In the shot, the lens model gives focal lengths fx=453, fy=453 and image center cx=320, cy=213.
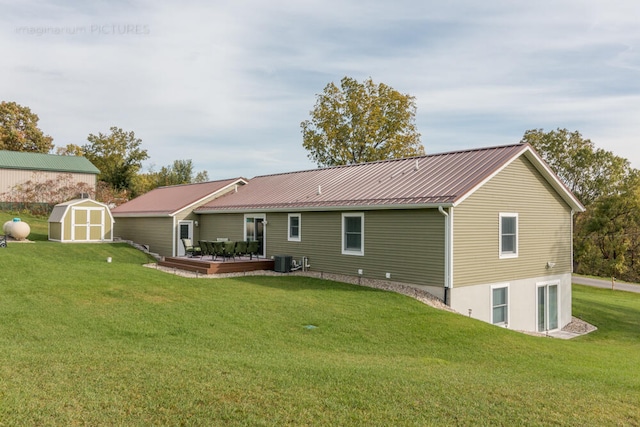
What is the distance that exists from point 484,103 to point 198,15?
52.0 ft

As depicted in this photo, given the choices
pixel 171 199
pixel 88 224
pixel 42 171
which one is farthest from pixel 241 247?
pixel 42 171

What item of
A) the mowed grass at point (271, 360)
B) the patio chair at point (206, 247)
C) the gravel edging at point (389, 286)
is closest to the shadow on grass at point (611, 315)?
the gravel edging at point (389, 286)

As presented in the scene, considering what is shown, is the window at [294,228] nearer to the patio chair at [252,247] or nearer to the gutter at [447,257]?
the patio chair at [252,247]

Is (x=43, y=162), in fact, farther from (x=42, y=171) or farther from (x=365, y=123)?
(x=365, y=123)

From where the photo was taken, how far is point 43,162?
1479 inches

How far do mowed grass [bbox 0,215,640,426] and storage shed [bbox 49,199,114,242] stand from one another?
28.8 ft

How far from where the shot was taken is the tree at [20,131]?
48344 millimetres

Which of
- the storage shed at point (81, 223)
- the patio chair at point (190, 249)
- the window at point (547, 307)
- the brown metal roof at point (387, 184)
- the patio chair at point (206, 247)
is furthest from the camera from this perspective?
the storage shed at point (81, 223)

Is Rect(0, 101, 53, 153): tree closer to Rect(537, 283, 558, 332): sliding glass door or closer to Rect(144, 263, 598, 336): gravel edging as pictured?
Rect(144, 263, 598, 336): gravel edging

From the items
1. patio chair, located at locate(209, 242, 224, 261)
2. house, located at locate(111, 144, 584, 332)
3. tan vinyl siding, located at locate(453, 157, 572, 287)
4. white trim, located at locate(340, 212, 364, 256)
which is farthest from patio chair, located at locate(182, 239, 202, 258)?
tan vinyl siding, located at locate(453, 157, 572, 287)

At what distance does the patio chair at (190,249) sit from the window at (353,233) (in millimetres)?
7807

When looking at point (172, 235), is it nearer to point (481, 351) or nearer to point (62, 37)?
point (62, 37)

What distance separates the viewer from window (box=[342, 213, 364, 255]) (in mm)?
16078

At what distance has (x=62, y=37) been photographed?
16.1 metres
